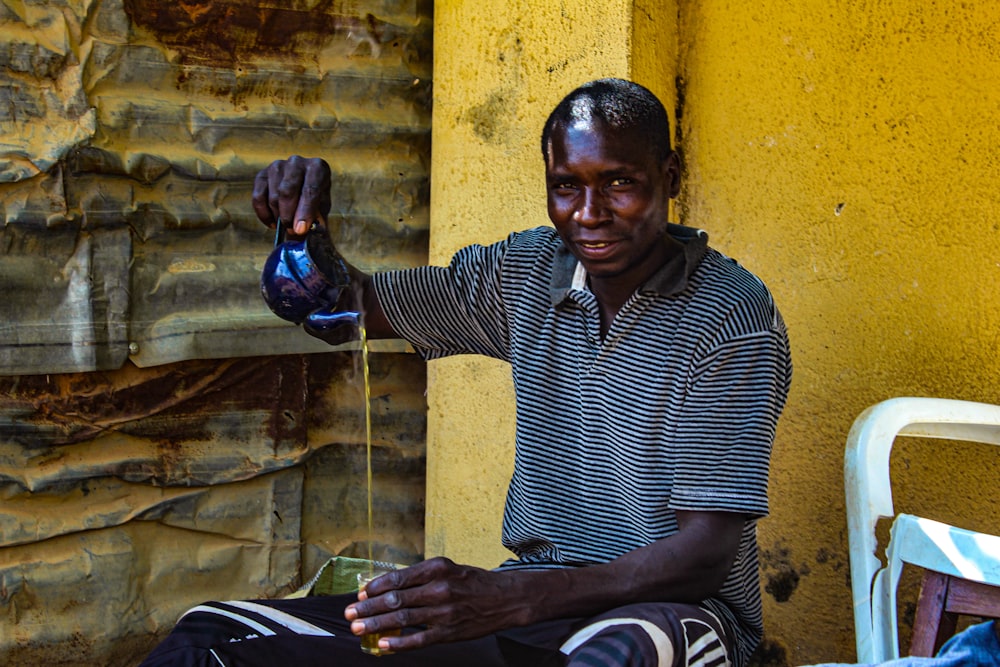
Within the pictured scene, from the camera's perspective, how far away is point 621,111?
2.00 meters

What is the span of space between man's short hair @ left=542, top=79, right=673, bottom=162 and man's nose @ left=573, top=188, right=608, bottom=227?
12 centimetres

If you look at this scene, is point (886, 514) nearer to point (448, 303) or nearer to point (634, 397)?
point (634, 397)

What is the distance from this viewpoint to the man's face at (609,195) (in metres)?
1.98

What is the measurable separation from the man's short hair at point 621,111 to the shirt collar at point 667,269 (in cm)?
17

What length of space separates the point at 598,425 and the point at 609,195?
427 millimetres

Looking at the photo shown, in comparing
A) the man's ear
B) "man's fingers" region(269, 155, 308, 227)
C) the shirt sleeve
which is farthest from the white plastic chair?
"man's fingers" region(269, 155, 308, 227)

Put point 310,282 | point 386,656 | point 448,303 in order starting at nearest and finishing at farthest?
point 386,656 → point 310,282 → point 448,303

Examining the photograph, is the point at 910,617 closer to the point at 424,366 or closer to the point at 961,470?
the point at 961,470

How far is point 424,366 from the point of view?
3.26 metres

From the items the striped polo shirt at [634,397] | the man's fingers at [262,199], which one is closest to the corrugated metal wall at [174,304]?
the man's fingers at [262,199]

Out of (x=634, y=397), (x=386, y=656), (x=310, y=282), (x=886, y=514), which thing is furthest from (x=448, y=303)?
(x=886, y=514)

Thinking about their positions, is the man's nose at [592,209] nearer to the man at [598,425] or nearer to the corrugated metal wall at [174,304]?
the man at [598,425]

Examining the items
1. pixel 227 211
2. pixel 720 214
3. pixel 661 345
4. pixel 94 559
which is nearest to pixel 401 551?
pixel 94 559

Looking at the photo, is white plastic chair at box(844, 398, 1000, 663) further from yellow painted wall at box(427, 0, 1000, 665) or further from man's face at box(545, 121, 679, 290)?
man's face at box(545, 121, 679, 290)
